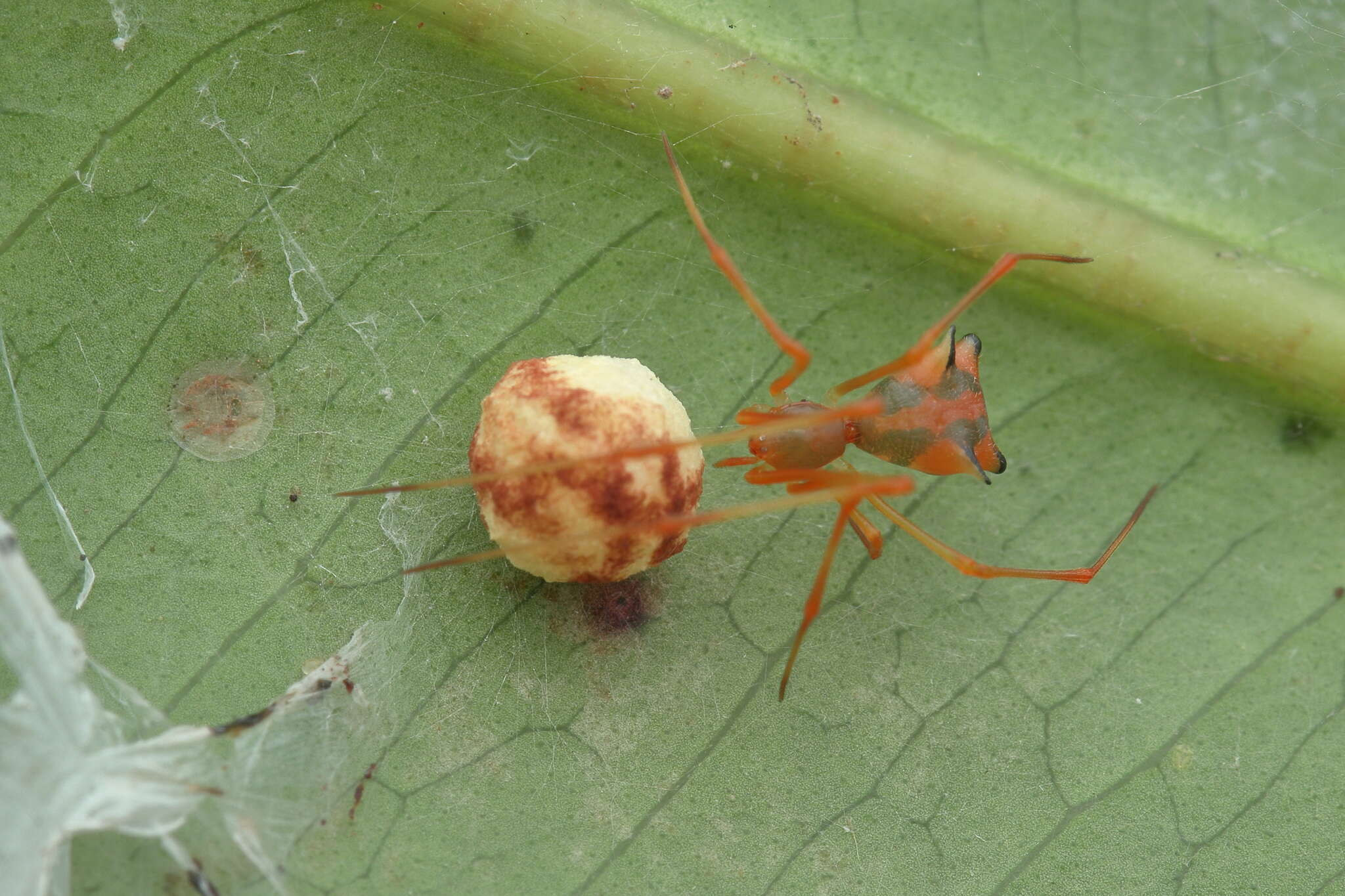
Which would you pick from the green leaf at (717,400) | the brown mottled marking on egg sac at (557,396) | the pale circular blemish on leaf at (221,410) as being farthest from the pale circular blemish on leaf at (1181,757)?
the pale circular blemish on leaf at (221,410)

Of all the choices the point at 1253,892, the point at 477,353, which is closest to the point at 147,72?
the point at 477,353

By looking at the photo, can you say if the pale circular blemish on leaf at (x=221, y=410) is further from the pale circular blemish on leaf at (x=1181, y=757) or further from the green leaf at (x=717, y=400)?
the pale circular blemish on leaf at (x=1181, y=757)

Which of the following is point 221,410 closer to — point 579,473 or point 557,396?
point 557,396

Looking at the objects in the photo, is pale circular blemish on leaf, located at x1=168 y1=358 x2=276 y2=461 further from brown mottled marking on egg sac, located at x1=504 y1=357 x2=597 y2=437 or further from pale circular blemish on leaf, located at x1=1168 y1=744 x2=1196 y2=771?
pale circular blemish on leaf, located at x1=1168 y1=744 x2=1196 y2=771

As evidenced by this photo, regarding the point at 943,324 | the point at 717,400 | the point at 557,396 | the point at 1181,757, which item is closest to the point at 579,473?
the point at 557,396

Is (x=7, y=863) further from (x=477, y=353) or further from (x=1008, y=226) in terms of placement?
(x=1008, y=226)

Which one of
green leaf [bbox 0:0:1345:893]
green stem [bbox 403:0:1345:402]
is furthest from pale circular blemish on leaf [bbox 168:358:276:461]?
green stem [bbox 403:0:1345:402]
